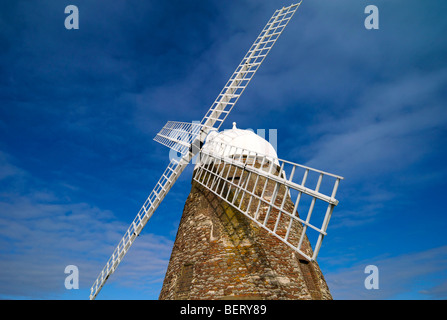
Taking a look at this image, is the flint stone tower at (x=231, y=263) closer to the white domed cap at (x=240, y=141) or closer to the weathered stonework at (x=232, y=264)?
the weathered stonework at (x=232, y=264)

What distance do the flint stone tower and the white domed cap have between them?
144 cm

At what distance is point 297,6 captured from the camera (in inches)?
588

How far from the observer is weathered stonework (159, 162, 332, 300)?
384 inches

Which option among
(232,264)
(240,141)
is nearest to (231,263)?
(232,264)

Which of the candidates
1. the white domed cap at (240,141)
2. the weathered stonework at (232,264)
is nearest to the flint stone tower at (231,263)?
the weathered stonework at (232,264)

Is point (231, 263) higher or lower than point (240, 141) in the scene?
lower

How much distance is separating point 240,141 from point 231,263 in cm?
520

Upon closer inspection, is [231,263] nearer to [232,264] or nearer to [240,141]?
[232,264]

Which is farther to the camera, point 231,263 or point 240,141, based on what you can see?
point 240,141

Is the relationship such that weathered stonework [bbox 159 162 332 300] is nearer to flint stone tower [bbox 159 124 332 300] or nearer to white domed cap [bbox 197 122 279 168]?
flint stone tower [bbox 159 124 332 300]

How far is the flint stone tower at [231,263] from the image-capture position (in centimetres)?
975

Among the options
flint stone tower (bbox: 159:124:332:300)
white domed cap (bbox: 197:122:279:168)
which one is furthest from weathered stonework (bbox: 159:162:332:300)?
white domed cap (bbox: 197:122:279:168)

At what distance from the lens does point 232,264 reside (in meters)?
10.1
